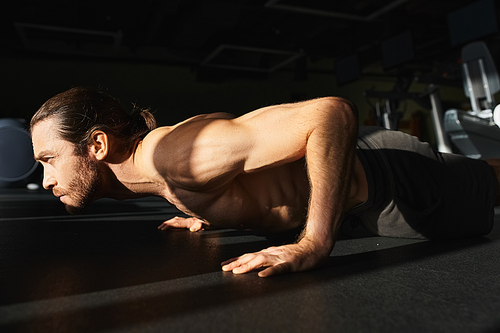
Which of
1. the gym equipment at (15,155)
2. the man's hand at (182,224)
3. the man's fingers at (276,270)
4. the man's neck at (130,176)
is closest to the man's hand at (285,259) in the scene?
the man's fingers at (276,270)

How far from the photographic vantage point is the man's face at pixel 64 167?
108cm

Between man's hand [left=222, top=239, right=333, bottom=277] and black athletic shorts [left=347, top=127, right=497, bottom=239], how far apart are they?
41 cm

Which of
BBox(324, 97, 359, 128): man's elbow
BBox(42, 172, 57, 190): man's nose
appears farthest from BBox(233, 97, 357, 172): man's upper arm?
BBox(42, 172, 57, 190): man's nose

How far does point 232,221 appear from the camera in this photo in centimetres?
113

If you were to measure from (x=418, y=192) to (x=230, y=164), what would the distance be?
685 mm

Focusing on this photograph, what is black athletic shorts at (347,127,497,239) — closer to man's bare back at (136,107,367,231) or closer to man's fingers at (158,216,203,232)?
man's bare back at (136,107,367,231)

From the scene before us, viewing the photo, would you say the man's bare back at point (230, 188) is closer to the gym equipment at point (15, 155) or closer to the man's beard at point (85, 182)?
the man's beard at point (85, 182)

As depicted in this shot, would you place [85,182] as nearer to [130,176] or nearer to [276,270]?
[130,176]

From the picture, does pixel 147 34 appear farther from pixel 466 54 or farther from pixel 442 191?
pixel 442 191

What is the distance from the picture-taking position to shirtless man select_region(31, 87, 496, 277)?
874mm

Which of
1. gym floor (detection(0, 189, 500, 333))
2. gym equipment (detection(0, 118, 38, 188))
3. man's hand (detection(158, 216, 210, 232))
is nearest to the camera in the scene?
gym floor (detection(0, 189, 500, 333))

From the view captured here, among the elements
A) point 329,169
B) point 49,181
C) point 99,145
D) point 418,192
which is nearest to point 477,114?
point 418,192

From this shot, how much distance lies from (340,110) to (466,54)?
2.90 metres

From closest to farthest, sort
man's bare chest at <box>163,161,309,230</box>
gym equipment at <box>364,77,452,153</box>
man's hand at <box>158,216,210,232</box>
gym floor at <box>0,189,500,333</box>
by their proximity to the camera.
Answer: gym floor at <box>0,189,500,333</box> → man's bare chest at <box>163,161,309,230</box> → man's hand at <box>158,216,210,232</box> → gym equipment at <box>364,77,452,153</box>
